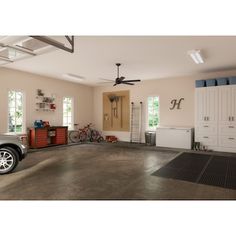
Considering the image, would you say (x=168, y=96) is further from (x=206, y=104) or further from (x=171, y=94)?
(x=206, y=104)

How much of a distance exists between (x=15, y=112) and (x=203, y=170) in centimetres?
653

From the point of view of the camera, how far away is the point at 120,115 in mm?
9539

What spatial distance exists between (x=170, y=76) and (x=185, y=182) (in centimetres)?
539

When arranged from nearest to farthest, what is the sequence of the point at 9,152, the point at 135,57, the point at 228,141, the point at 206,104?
the point at 9,152 → the point at 135,57 → the point at 228,141 → the point at 206,104

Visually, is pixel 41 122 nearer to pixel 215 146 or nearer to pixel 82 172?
pixel 82 172

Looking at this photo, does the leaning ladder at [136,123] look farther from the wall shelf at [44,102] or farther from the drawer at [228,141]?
the wall shelf at [44,102]

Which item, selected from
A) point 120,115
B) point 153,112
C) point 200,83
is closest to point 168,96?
point 153,112

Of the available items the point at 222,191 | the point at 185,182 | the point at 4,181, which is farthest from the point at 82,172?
the point at 222,191

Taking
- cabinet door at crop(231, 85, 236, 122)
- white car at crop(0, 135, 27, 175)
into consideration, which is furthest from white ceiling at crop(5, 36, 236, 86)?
white car at crop(0, 135, 27, 175)

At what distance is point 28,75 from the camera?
7105 mm

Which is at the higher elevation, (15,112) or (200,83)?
(200,83)

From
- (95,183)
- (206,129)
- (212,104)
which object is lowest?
(95,183)

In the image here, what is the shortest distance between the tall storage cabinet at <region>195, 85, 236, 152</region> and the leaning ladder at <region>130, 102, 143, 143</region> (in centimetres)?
274

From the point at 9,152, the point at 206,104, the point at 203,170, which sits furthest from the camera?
the point at 206,104
